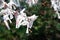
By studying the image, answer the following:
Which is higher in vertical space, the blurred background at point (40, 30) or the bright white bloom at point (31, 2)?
the bright white bloom at point (31, 2)

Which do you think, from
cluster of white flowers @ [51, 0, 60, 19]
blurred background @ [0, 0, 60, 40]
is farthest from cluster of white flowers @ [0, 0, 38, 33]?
cluster of white flowers @ [51, 0, 60, 19]

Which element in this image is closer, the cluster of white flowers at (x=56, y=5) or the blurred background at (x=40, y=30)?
the blurred background at (x=40, y=30)

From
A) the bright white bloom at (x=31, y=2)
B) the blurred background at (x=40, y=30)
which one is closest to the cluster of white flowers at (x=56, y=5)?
the blurred background at (x=40, y=30)

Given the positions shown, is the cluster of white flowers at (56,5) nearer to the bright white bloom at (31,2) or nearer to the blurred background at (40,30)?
the blurred background at (40,30)

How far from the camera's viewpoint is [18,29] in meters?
3.17

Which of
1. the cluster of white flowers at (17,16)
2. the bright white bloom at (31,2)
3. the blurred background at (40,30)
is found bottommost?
the blurred background at (40,30)

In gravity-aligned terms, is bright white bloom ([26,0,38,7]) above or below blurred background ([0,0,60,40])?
above

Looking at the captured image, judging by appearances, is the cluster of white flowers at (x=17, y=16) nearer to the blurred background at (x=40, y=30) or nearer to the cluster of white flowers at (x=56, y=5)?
the blurred background at (x=40, y=30)

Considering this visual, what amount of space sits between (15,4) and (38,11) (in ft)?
0.85

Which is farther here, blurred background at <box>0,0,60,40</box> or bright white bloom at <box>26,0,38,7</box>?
bright white bloom at <box>26,0,38,7</box>

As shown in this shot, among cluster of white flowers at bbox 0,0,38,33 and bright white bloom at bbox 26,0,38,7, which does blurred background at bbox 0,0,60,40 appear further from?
bright white bloom at bbox 26,0,38,7

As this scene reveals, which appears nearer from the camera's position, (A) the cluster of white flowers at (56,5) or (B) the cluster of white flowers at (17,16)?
(B) the cluster of white flowers at (17,16)

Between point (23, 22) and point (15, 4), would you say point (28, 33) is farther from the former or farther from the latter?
point (15, 4)

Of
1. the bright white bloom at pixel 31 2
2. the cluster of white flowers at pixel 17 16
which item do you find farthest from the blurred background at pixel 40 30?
the bright white bloom at pixel 31 2
